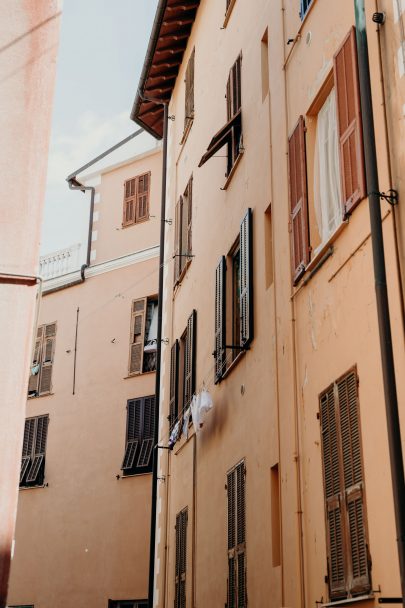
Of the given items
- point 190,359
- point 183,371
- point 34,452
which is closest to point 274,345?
point 190,359

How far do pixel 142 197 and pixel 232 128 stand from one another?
28.1 ft

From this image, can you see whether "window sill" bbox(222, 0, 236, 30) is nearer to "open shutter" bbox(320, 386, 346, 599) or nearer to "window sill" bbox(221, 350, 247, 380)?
"window sill" bbox(221, 350, 247, 380)

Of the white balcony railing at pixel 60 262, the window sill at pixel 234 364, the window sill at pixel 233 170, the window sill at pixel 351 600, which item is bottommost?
the window sill at pixel 351 600

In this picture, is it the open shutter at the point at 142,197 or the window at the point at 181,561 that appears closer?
the window at the point at 181,561

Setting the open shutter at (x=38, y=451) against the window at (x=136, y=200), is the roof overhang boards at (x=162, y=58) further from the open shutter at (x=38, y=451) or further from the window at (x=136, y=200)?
the open shutter at (x=38, y=451)

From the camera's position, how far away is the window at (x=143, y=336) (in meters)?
19.8

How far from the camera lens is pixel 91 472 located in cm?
1958

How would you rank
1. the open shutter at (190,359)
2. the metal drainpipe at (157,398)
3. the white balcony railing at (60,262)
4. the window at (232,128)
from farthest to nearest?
the white balcony railing at (60,262) → the metal drainpipe at (157,398) → the open shutter at (190,359) → the window at (232,128)

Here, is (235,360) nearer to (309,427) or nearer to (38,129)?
(309,427)

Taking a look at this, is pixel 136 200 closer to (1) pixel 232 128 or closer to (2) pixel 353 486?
(1) pixel 232 128

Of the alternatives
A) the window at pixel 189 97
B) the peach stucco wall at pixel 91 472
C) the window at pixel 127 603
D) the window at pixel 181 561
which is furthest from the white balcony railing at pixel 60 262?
the window at pixel 181 561

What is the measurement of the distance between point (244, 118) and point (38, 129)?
505 centimetres

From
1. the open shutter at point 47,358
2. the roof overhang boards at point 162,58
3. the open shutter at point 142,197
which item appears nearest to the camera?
the roof overhang boards at point 162,58

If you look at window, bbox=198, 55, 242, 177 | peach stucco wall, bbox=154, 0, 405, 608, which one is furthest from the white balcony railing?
window, bbox=198, 55, 242, 177
